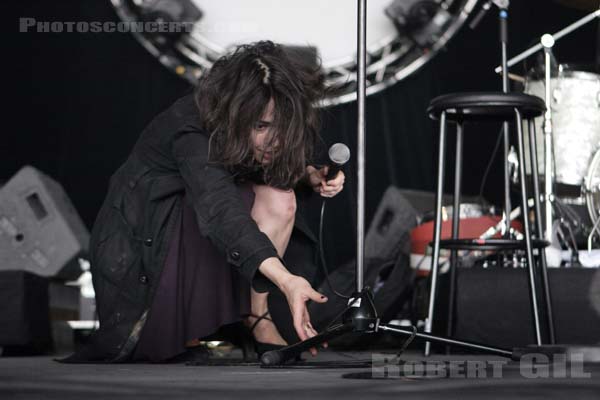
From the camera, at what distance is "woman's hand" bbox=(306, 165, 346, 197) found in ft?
6.37

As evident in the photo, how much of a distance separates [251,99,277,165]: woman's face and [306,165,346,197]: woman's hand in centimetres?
20

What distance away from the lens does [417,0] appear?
13.2 ft

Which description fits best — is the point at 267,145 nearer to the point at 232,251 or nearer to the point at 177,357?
the point at 232,251

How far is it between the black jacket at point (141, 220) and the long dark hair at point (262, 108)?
5cm

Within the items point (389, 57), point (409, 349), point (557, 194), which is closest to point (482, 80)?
point (389, 57)

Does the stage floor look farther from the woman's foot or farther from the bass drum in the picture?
the bass drum

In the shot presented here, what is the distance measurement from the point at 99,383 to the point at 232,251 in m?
0.46

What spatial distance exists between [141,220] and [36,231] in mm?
1518

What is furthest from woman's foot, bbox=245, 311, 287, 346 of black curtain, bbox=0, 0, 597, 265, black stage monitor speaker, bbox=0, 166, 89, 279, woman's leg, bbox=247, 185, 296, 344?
black curtain, bbox=0, 0, 597, 265

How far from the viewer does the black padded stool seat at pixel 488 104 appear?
205 centimetres

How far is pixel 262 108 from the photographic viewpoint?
1.76 meters

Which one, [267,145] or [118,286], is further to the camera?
[118,286]

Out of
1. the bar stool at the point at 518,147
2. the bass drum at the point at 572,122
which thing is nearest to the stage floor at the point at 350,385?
the bar stool at the point at 518,147

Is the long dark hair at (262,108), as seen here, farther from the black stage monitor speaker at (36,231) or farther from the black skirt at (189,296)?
the black stage monitor speaker at (36,231)
